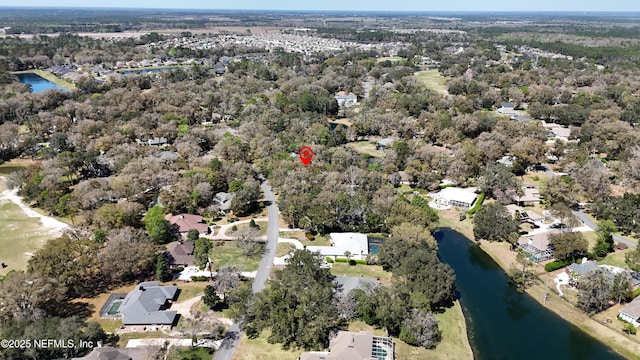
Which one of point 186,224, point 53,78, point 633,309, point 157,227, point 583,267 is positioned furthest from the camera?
point 53,78

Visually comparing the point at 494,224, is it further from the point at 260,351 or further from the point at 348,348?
the point at 260,351

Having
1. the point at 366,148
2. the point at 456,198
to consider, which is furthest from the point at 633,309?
the point at 366,148

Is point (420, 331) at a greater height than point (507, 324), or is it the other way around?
point (420, 331)

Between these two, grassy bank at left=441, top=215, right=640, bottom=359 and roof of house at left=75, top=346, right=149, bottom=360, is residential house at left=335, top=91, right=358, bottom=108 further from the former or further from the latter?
roof of house at left=75, top=346, right=149, bottom=360

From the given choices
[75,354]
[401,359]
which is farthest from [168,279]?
[401,359]

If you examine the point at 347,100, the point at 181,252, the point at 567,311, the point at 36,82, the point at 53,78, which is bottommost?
the point at 567,311

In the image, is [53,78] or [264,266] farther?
[53,78]
